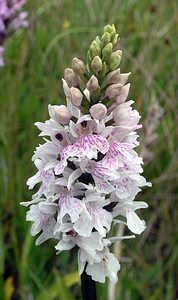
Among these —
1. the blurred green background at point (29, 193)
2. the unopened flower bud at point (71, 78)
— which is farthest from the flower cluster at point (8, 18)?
the unopened flower bud at point (71, 78)

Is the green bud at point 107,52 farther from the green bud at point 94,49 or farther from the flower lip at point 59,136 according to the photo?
the flower lip at point 59,136

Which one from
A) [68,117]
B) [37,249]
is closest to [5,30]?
[37,249]

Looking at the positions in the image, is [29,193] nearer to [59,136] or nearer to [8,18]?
[8,18]

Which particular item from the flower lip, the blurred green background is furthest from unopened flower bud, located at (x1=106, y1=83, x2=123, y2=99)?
the blurred green background

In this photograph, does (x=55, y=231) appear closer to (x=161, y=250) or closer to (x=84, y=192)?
(x=84, y=192)

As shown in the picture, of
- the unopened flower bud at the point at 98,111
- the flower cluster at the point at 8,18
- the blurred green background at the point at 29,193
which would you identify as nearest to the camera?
the unopened flower bud at the point at 98,111

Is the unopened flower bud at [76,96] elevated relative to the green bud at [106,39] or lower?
lower

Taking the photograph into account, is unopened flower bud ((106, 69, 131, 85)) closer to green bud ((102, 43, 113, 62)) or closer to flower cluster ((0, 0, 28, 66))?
green bud ((102, 43, 113, 62))
